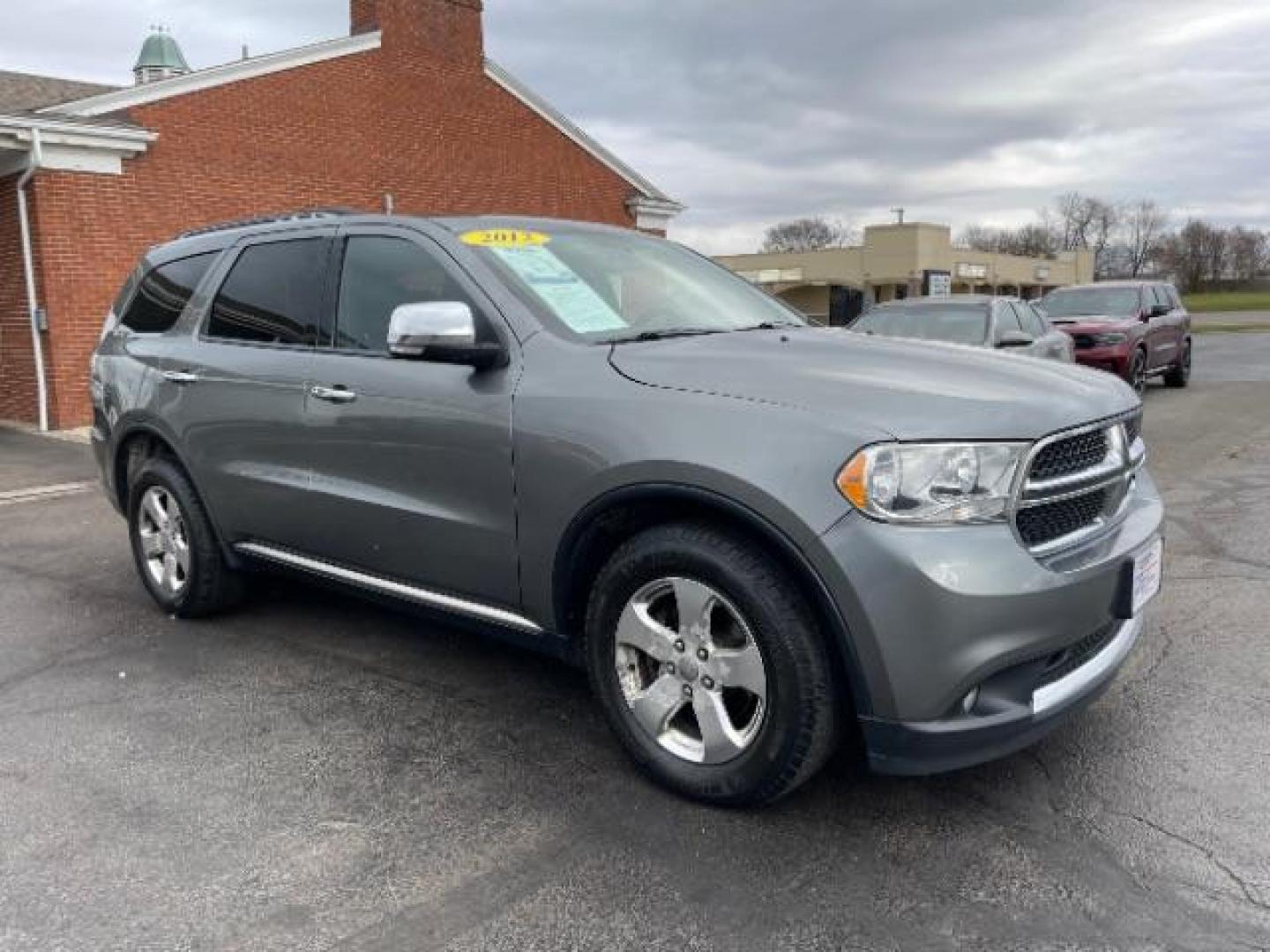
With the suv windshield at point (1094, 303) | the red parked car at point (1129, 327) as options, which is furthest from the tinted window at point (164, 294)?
the suv windshield at point (1094, 303)

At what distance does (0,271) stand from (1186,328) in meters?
16.8

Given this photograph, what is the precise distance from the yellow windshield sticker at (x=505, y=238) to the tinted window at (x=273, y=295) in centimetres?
81

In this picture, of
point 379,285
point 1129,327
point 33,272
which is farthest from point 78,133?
point 1129,327

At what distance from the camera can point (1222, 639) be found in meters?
4.36

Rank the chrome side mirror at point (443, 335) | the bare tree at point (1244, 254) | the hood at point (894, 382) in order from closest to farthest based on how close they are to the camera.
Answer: the hood at point (894, 382) < the chrome side mirror at point (443, 335) < the bare tree at point (1244, 254)

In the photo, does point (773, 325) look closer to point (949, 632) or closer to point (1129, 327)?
point (949, 632)

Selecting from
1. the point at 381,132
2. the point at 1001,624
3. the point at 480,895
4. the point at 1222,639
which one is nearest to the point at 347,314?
the point at 480,895

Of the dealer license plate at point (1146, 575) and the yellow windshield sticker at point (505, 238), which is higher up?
the yellow windshield sticker at point (505, 238)

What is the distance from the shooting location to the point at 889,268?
1887 inches

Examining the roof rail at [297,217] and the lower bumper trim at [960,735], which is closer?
the lower bumper trim at [960,735]

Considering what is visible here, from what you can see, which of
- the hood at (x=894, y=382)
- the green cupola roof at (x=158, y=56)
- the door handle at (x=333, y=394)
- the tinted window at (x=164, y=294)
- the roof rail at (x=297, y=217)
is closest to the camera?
the hood at (x=894, y=382)

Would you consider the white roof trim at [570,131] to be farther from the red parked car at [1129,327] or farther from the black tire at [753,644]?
the black tire at [753,644]

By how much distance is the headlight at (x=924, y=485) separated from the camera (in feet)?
8.52

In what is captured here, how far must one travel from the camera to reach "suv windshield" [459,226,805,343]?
3.52 meters
